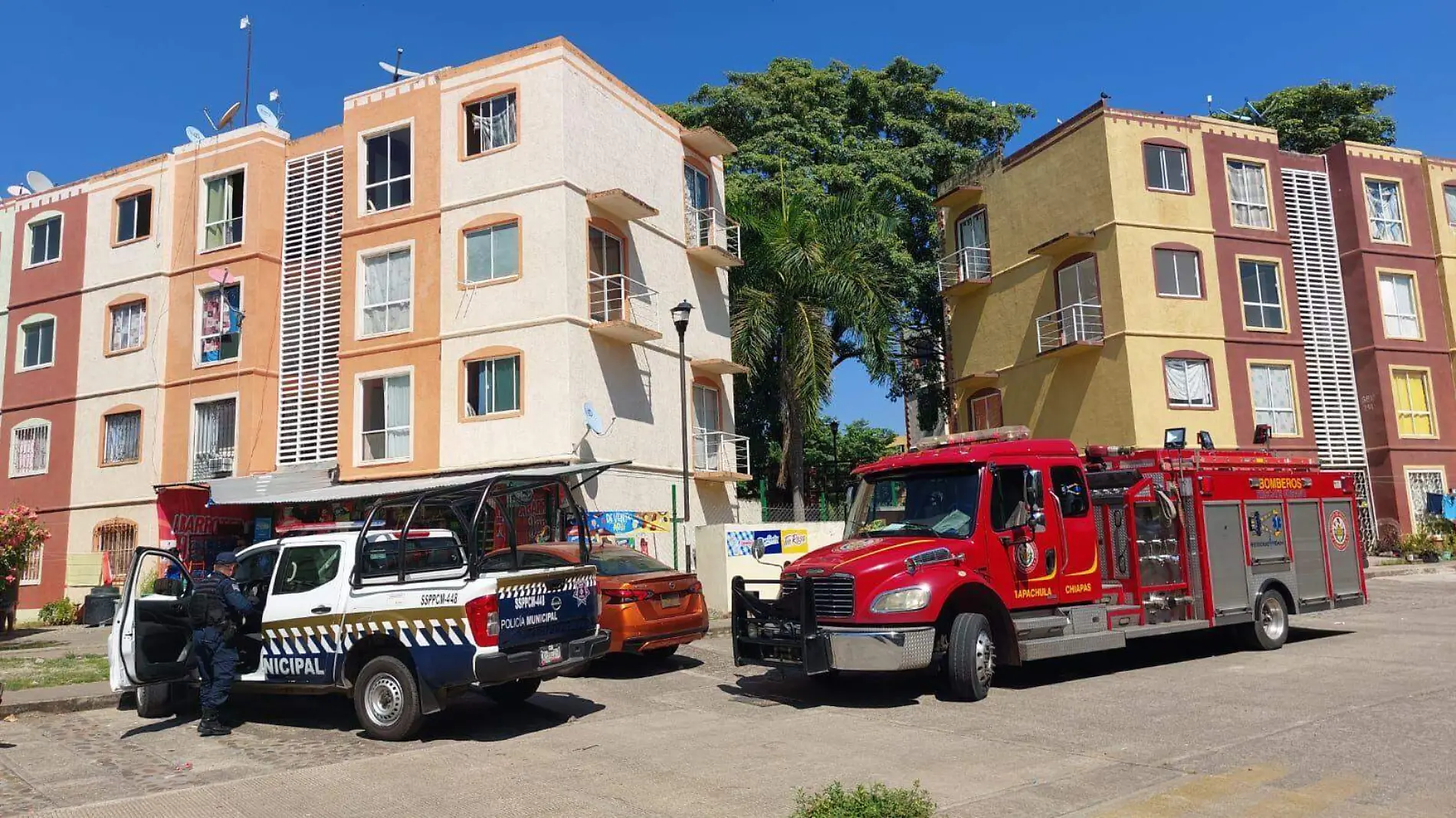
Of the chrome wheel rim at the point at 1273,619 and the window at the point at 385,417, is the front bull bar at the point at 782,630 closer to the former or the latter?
Result: the chrome wheel rim at the point at 1273,619

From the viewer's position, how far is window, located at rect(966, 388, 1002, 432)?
34.2 meters

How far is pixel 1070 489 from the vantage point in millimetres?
11930

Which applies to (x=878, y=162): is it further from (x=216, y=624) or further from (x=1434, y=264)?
(x=216, y=624)

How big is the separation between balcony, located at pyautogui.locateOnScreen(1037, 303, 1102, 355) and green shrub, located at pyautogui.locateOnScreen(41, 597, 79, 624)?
1077 inches

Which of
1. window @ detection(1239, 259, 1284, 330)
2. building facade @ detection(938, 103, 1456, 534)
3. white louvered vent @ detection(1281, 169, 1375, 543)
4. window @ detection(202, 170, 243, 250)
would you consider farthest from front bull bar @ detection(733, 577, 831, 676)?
white louvered vent @ detection(1281, 169, 1375, 543)

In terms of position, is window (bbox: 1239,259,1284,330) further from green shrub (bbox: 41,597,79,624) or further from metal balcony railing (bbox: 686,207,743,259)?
green shrub (bbox: 41,597,79,624)

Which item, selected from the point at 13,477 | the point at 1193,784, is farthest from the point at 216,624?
the point at 13,477

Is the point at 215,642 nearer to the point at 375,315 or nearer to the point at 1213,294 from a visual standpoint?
the point at 375,315

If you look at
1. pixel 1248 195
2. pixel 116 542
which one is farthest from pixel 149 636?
pixel 1248 195

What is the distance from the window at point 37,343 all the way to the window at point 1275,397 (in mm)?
34539

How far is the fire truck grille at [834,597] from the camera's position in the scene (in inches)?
408

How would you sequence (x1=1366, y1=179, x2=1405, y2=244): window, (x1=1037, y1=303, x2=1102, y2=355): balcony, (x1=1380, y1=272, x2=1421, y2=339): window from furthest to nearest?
1. (x1=1366, y1=179, x2=1405, y2=244): window
2. (x1=1380, y1=272, x2=1421, y2=339): window
3. (x1=1037, y1=303, x2=1102, y2=355): balcony


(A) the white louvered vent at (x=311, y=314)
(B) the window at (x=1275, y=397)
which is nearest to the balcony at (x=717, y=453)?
(A) the white louvered vent at (x=311, y=314)

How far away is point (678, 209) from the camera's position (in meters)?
27.2
